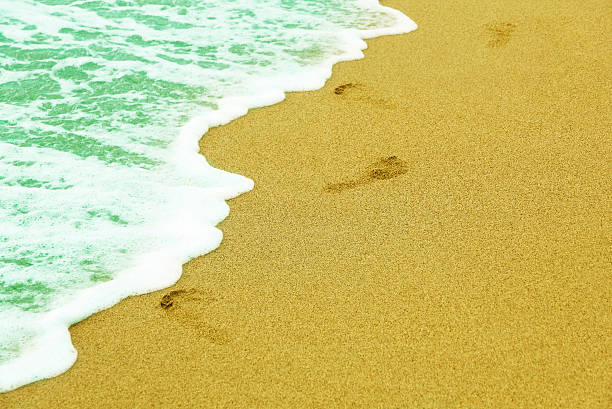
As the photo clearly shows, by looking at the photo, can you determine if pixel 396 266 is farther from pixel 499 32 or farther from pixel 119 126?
pixel 499 32

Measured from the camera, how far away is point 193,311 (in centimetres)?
250

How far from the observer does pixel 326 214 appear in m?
2.94

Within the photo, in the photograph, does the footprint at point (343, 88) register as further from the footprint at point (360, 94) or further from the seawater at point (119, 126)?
the seawater at point (119, 126)

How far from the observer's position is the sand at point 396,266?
85.6 inches

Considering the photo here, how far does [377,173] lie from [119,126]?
4.70 ft

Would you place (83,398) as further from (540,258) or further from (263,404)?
(540,258)

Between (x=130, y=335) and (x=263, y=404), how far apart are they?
588mm

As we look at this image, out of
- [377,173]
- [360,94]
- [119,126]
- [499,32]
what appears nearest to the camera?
[377,173]

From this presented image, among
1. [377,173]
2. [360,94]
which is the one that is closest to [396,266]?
[377,173]

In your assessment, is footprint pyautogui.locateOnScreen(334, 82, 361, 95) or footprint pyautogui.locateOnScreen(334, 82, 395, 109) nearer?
footprint pyautogui.locateOnScreen(334, 82, 395, 109)

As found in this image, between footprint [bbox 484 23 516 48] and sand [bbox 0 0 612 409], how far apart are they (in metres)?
0.40

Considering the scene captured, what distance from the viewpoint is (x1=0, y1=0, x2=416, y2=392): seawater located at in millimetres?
2633

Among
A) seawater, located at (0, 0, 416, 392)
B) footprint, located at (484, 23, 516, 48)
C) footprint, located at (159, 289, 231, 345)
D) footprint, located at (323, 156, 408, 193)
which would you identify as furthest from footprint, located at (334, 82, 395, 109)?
footprint, located at (159, 289, 231, 345)

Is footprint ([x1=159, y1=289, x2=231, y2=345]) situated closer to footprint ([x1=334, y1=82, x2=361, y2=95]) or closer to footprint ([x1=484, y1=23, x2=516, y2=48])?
footprint ([x1=334, y1=82, x2=361, y2=95])
